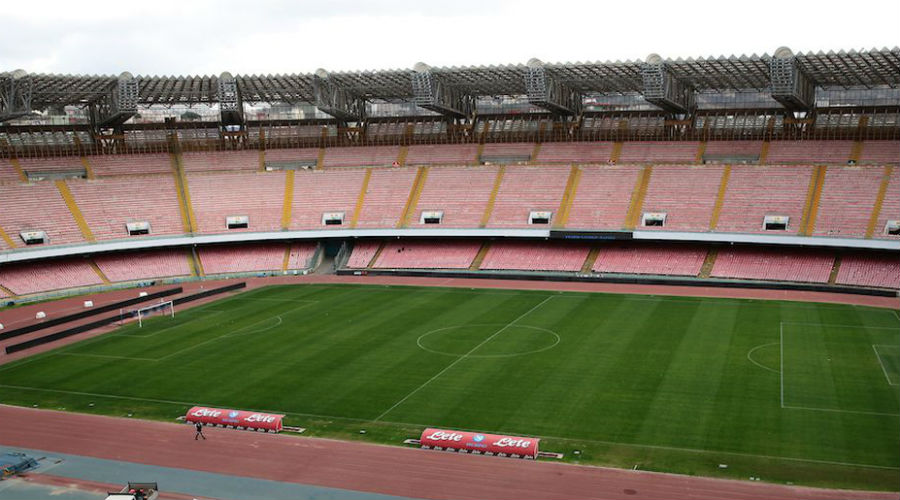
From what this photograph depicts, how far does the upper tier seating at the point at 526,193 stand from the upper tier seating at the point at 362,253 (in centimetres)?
1008

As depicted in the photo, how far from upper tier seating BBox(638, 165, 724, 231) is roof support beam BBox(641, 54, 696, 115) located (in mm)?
5455

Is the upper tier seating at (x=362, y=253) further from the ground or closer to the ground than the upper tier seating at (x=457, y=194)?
closer to the ground

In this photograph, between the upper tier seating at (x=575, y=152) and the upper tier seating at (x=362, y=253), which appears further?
the upper tier seating at (x=575, y=152)

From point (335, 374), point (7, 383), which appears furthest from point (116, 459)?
point (7, 383)

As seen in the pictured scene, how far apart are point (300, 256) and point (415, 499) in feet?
145

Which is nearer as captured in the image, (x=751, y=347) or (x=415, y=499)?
(x=415, y=499)

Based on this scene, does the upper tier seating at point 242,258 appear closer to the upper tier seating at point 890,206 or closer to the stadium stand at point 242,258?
the stadium stand at point 242,258

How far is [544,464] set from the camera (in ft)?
75.3

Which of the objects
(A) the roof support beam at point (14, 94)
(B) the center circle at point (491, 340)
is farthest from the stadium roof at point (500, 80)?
(B) the center circle at point (491, 340)

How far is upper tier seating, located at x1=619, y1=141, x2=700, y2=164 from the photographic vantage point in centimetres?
6444

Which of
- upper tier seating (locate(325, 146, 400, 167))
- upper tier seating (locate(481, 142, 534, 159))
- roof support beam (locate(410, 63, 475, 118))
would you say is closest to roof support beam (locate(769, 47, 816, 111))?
upper tier seating (locate(481, 142, 534, 159))

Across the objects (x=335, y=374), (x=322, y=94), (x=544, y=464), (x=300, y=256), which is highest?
(x=322, y=94)

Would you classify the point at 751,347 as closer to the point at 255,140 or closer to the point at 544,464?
the point at 544,464

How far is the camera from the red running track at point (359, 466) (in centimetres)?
2098
